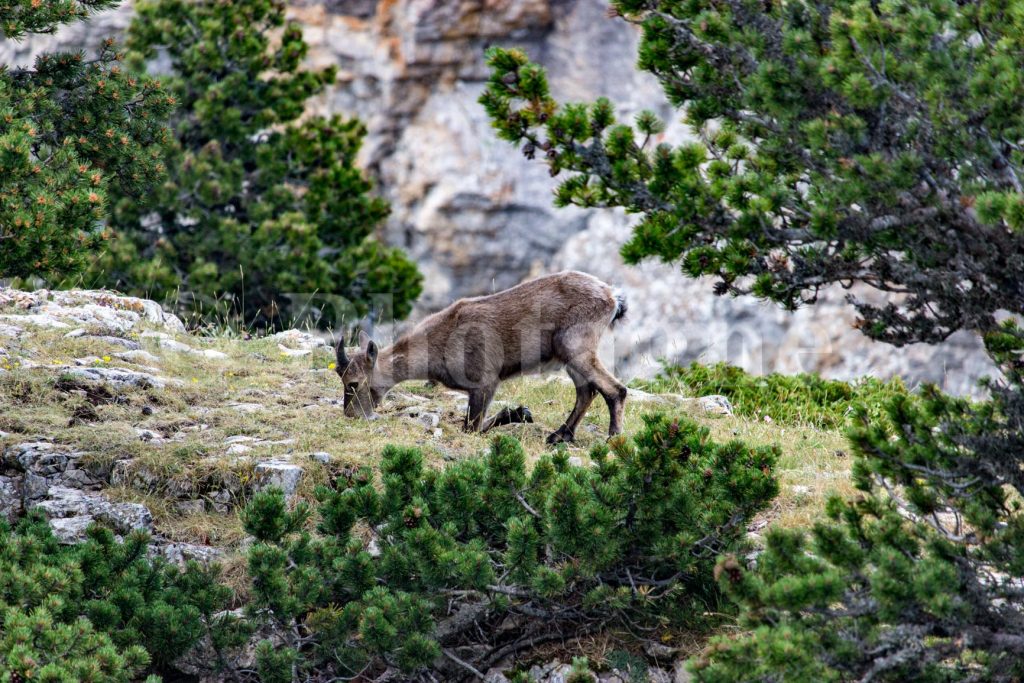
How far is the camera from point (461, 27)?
1146 inches

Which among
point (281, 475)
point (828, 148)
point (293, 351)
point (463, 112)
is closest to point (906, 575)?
point (828, 148)

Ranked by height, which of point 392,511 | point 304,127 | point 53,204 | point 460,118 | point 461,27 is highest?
point 53,204

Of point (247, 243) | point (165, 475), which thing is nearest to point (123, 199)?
point (247, 243)

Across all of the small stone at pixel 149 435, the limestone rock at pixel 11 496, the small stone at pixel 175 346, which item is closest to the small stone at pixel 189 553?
the limestone rock at pixel 11 496

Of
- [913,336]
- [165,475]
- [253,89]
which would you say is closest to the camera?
[913,336]

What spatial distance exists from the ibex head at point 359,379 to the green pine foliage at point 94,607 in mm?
3170

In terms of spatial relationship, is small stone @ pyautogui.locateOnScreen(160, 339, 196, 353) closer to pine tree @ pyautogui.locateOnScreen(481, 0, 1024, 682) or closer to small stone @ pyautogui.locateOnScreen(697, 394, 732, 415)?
small stone @ pyautogui.locateOnScreen(697, 394, 732, 415)

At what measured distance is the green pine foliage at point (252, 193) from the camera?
16625mm

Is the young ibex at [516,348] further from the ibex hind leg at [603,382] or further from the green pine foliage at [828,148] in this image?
the green pine foliage at [828,148]

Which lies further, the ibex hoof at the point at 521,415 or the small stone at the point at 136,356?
the small stone at the point at 136,356

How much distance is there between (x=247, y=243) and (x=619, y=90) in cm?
1451

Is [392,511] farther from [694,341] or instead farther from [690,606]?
[694,341]

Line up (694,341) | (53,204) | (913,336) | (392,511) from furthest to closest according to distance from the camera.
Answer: (694,341) → (53,204) → (392,511) → (913,336)

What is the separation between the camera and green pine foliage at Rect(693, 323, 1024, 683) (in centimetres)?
479
